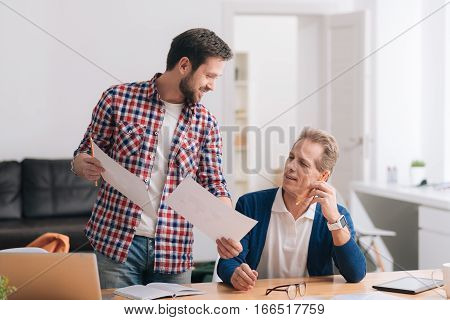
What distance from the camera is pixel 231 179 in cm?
540

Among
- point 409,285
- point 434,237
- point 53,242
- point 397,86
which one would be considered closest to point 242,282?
point 409,285

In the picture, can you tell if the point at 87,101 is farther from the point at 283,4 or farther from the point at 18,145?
the point at 283,4

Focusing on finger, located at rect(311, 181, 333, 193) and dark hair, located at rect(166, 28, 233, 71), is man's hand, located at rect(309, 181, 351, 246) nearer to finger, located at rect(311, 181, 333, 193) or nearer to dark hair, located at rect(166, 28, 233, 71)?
finger, located at rect(311, 181, 333, 193)

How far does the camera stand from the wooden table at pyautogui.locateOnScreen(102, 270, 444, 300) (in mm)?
1836

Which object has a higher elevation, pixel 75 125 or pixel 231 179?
pixel 75 125

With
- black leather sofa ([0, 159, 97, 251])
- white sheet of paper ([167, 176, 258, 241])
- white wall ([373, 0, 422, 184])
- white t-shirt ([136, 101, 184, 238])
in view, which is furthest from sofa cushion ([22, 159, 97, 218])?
white sheet of paper ([167, 176, 258, 241])

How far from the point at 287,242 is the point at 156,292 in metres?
0.52

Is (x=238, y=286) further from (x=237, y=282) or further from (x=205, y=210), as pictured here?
(x=205, y=210)

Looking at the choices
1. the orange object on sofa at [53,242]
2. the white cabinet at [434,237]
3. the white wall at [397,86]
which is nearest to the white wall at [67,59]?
the white wall at [397,86]

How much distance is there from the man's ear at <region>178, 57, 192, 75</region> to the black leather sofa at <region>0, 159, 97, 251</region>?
2491 mm

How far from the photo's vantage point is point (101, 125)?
6.90ft

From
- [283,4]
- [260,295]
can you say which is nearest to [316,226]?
[260,295]

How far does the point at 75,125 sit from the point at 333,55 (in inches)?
83.0
